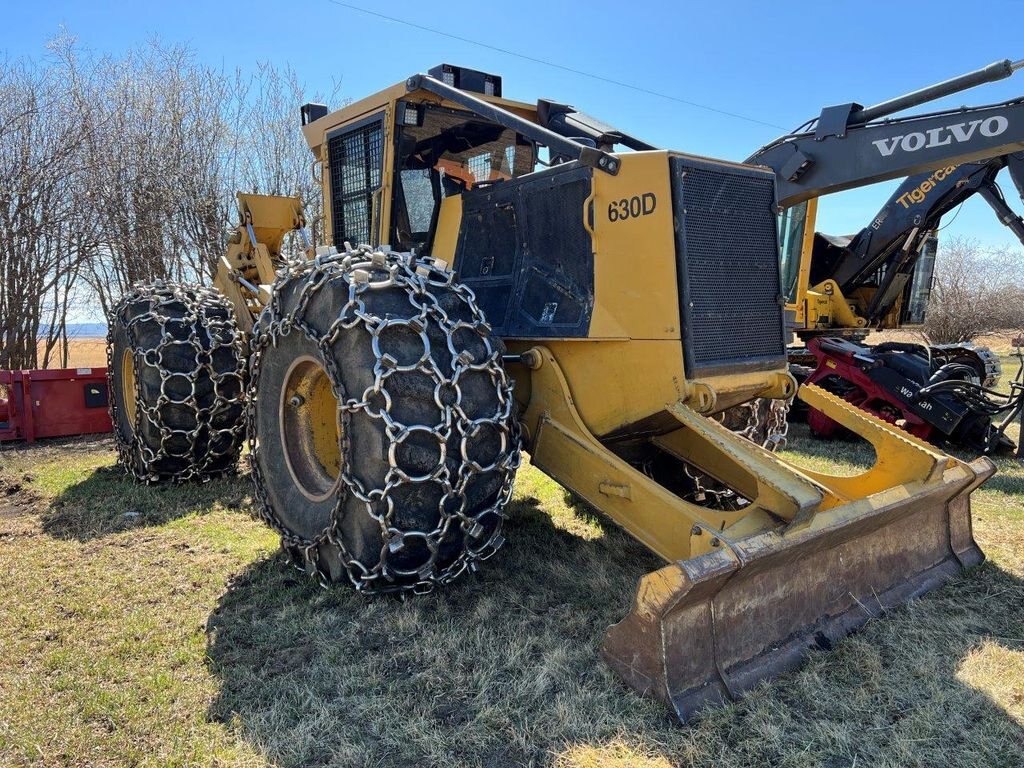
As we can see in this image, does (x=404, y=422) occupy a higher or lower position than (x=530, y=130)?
lower

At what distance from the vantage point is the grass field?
2516 mm

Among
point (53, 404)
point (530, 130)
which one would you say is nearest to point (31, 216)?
point (53, 404)

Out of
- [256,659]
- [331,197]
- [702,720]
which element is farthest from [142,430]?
[702,720]

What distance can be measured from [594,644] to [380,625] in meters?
0.93

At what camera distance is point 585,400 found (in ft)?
12.3

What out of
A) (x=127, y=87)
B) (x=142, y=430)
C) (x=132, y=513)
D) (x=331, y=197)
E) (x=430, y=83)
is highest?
(x=127, y=87)

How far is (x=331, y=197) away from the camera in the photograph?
17.1 ft

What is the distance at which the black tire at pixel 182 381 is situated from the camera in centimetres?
535

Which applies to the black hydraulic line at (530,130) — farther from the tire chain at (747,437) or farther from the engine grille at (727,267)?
the tire chain at (747,437)

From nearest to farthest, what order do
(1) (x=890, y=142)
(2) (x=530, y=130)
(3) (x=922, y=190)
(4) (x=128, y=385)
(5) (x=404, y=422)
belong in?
(5) (x=404, y=422), (2) (x=530, y=130), (4) (x=128, y=385), (1) (x=890, y=142), (3) (x=922, y=190)

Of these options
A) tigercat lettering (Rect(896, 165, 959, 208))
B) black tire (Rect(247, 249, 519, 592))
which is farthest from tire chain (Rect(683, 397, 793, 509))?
tigercat lettering (Rect(896, 165, 959, 208))

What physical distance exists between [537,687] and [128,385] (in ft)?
15.2

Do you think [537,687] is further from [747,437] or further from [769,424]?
[769,424]

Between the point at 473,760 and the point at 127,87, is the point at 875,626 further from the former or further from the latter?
the point at 127,87
